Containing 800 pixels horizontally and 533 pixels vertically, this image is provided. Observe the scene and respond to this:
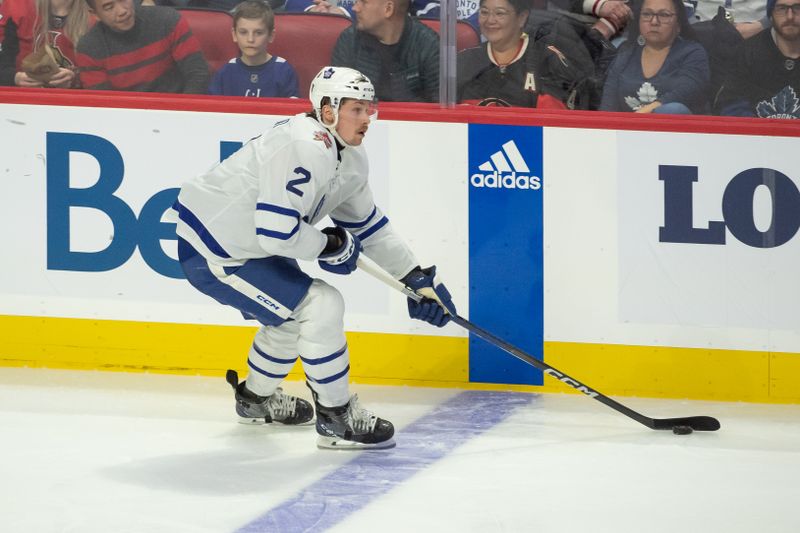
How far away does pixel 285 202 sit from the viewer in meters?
4.02

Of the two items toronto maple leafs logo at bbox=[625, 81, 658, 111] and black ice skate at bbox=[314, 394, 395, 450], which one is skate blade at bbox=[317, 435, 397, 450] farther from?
toronto maple leafs logo at bbox=[625, 81, 658, 111]

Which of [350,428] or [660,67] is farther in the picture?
[660,67]

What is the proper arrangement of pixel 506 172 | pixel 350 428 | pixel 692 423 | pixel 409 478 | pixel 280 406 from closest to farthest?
pixel 409 478 < pixel 350 428 < pixel 692 423 < pixel 280 406 < pixel 506 172

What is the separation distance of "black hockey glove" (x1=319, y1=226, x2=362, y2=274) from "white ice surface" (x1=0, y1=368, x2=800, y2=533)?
577 millimetres

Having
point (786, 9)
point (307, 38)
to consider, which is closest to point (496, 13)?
point (307, 38)

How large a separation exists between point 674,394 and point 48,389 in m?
2.24

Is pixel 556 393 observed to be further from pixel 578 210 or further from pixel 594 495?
pixel 594 495

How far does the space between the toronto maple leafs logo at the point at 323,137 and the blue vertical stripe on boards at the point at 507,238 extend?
38.3 inches

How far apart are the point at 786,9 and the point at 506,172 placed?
3.57 ft

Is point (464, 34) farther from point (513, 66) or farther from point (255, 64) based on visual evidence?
point (255, 64)

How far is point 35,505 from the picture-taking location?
12.2 feet

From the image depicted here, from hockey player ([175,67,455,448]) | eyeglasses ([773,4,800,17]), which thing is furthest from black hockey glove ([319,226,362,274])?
eyeglasses ([773,4,800,17])

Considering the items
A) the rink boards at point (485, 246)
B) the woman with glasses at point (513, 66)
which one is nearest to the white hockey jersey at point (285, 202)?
the rink boards at point (485, 246)

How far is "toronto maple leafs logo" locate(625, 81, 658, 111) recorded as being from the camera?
15.9 feet
